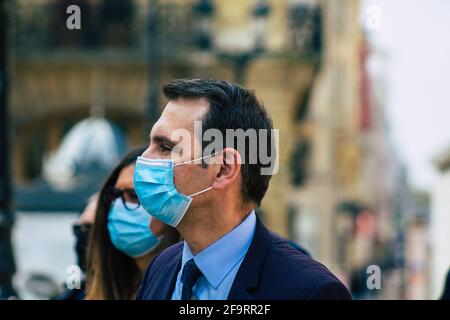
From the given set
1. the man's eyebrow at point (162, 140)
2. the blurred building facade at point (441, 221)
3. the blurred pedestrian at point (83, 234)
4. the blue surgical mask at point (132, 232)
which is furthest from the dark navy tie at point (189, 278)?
the blurred building facade at point (441, 221)

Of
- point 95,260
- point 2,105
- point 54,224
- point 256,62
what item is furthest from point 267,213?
point 95,260

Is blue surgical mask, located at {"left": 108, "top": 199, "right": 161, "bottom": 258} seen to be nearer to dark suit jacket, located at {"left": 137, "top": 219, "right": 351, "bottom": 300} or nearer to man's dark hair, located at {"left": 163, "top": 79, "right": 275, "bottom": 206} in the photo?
dark suit jacket, located at {"left": 137, "top": 219, "right": 351, "bottom": 300}

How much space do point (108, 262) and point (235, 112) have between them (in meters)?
1.66

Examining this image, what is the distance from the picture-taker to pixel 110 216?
→ 4488 mm

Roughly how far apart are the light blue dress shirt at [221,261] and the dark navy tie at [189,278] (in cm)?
2

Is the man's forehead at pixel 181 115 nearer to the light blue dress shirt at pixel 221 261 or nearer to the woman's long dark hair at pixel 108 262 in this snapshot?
the light blue dress shirt at pixel 221 261

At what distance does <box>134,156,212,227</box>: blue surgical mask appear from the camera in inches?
124

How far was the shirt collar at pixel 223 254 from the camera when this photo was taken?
308cm

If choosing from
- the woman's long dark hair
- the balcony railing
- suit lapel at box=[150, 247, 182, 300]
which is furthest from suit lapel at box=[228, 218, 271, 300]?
the balcony railing

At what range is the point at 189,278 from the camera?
3.11 m

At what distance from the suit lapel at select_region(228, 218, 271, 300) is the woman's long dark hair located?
1.39m

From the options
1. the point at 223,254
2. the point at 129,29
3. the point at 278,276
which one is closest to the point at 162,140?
the point at 223,254

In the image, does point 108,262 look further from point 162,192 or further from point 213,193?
point 213,193

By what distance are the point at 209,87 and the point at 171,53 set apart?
18.6m
